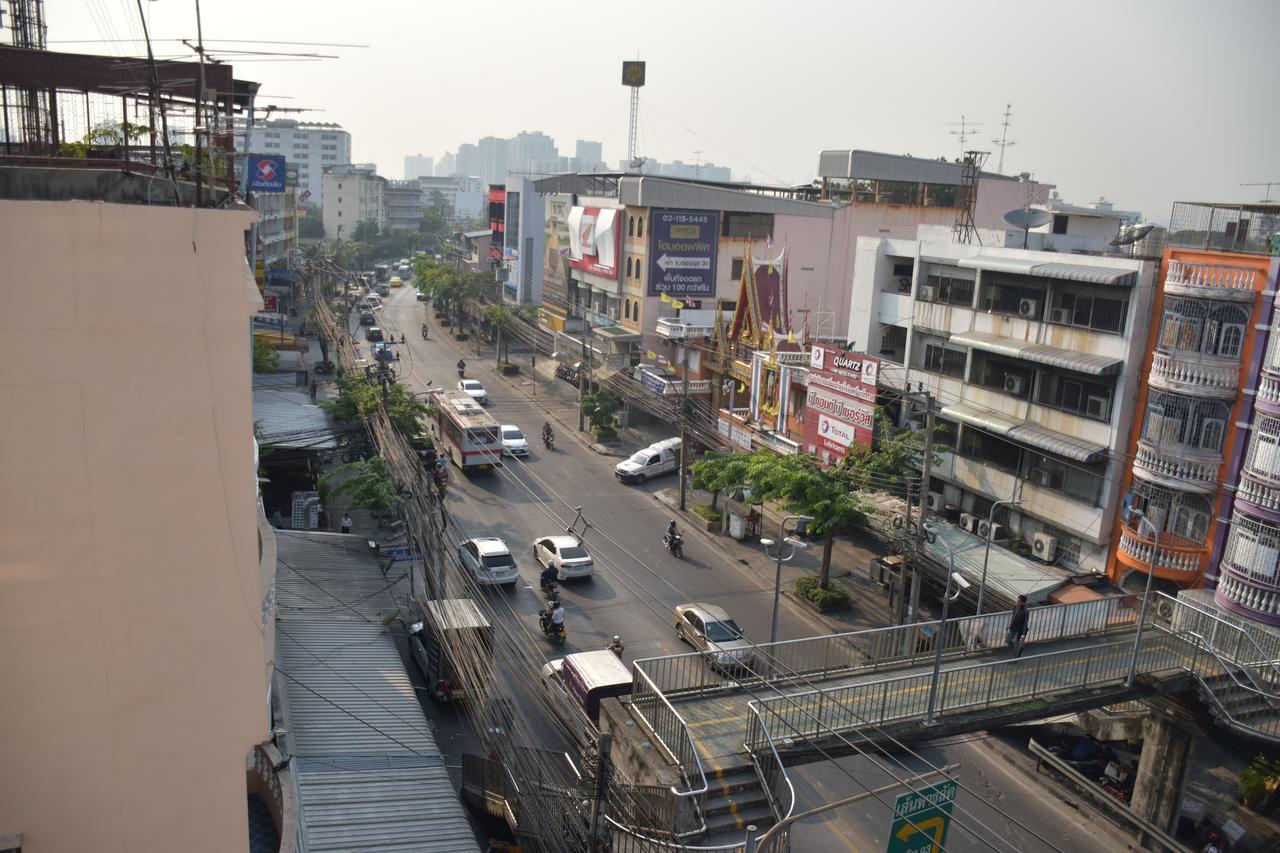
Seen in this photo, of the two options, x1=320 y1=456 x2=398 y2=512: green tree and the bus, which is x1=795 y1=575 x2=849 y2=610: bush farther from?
the bus

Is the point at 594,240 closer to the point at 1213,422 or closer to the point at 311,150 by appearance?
the point at 1213,422

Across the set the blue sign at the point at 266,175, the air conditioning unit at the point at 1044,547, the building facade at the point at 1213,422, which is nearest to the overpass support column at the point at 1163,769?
the building facade at the point at 1213,422

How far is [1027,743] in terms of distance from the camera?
21.0 m

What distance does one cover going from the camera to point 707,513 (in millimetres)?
33719

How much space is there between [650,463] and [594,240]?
783 inches

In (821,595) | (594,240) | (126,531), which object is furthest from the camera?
(594,240)

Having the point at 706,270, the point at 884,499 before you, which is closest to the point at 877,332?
the point at 884,499

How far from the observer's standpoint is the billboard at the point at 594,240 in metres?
51.6

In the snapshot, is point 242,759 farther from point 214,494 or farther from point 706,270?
point 706,270

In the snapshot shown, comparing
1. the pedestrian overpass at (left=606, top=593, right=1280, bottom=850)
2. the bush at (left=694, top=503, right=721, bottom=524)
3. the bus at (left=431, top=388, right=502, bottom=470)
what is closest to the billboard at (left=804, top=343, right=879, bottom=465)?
the bush at (left=694, top=503, right=721, bottom=524)

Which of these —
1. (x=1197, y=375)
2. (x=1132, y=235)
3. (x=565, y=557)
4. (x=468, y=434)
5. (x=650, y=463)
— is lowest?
(x=565, y=557)

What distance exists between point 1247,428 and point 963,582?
276 inches

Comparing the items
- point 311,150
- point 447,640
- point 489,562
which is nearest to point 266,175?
point 489,562

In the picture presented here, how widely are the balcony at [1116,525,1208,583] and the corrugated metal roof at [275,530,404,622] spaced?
17.2 meters
